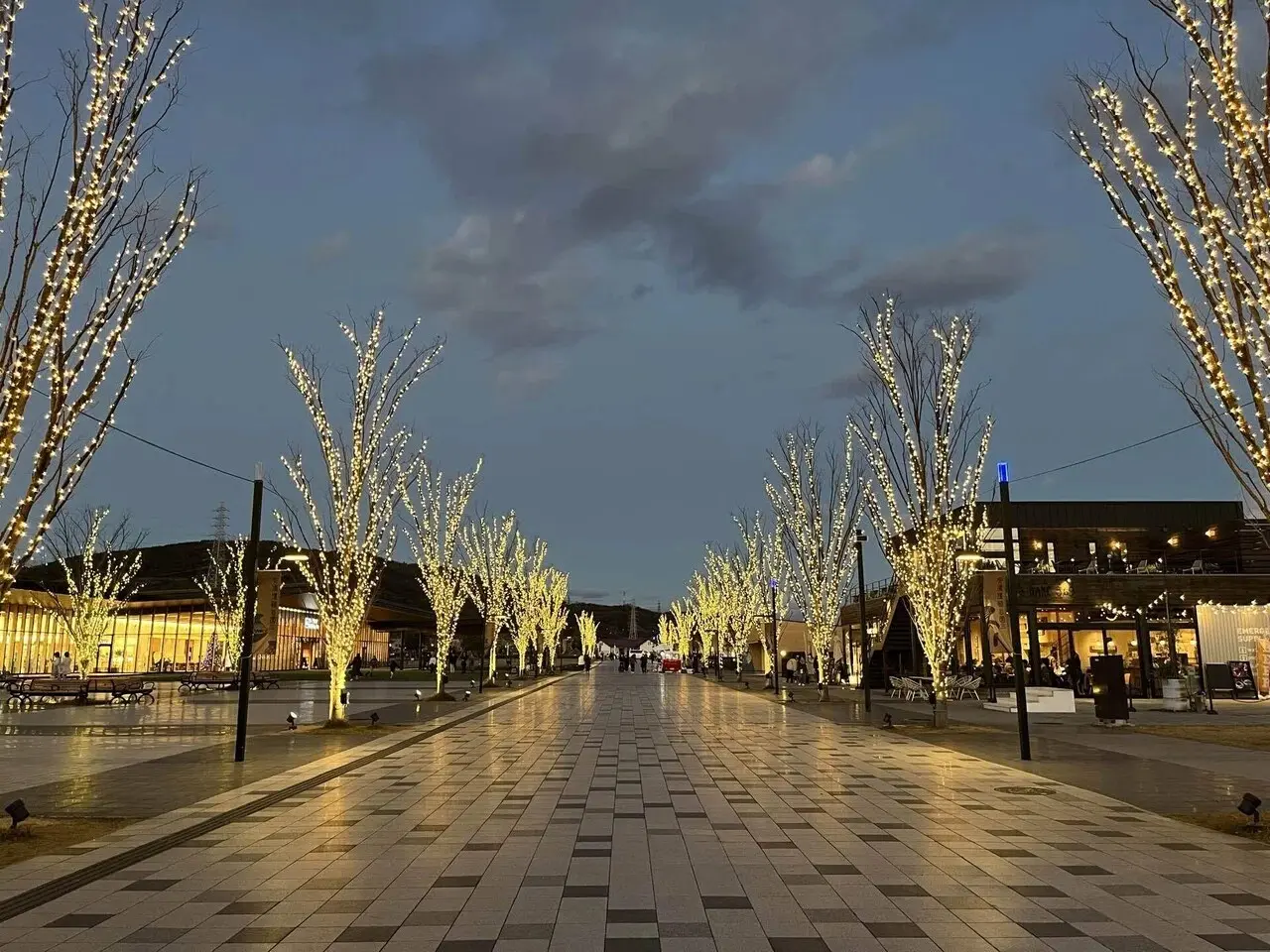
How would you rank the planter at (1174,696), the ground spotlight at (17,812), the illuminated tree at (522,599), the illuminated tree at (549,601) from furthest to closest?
1. the illuminated tree at (549,601)
2. the illuminated tree at (522,599)
3. the planter at (1174,696)
4. the ground spotlight at (17,812)

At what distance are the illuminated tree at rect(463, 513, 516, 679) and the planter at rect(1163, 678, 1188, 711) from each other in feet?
83.6

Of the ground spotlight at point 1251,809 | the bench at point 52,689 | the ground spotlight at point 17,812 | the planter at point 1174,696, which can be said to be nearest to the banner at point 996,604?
the planter at point 1174,696

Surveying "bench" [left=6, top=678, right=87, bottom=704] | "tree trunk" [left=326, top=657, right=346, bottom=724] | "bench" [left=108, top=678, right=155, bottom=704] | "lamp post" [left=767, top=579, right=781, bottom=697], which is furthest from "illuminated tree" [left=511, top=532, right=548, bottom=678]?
"tree trunk" [left=326, top=657, right=346, bottom=724]

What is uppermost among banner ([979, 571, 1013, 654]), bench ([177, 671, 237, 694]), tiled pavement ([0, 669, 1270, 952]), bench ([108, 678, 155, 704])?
banner ([979, 571, 1013, 654])

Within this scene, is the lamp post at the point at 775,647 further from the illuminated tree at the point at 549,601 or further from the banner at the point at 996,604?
the illuminated tree at the point at 549,601

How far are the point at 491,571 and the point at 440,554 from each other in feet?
40.3

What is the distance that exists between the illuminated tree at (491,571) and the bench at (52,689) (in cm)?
1436

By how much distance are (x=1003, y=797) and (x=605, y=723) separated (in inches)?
495

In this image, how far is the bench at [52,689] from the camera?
2837 cm

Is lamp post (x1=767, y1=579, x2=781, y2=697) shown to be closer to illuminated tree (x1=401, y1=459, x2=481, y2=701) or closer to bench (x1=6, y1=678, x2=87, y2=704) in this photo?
illuminated tree (x1=401, y1=459, x2=481, y2=701)

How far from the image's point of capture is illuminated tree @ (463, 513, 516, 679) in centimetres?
4004

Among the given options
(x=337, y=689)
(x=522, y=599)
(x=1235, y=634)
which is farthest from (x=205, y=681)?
(x=1235, y=634)

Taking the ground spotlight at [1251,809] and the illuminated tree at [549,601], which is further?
the illuminated tree at [549,601]

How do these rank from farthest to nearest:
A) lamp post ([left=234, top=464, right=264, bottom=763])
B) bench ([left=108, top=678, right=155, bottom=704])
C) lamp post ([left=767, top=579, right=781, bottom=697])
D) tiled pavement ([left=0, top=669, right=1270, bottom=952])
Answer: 1. lamp post ([left=767, top=579, right=781, bottom=697])
2. bench ([left=108, top=678, right=155, bottom=704])
3. lamp post ([left=234, top=464, right=264, bottom=763])
4. tiled pavement ([left=0, top=669, right=1270, bottom=952])
